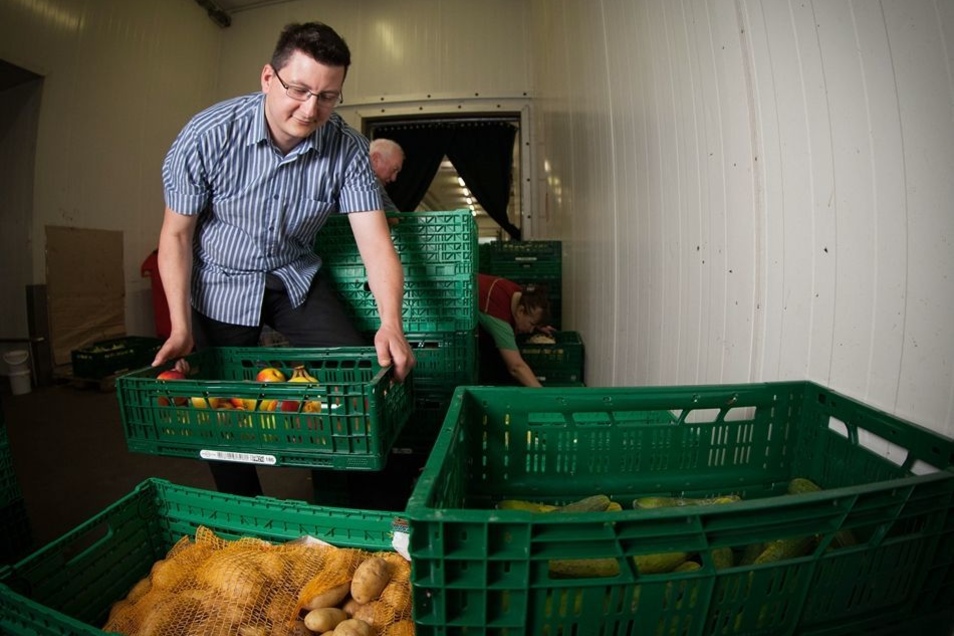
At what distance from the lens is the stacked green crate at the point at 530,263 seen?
13.8 ft

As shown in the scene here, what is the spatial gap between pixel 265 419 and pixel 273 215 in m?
0.72

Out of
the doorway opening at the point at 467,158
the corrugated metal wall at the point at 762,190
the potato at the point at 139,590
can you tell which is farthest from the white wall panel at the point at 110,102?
the potato at the point at 139,590

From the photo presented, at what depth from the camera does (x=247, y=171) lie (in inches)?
54.7

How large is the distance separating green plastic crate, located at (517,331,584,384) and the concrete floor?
1354 mm

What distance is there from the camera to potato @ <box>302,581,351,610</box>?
3.02 feet

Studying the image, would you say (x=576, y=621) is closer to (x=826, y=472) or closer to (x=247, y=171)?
(x=826, y=472)

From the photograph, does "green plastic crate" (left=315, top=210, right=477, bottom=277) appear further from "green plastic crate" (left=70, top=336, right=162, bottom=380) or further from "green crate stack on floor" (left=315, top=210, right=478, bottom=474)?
"green plastic crate" (left=70, top=336, right=162, bottom=380)

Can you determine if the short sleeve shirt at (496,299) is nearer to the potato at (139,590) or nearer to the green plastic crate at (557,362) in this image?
the green plastic crate at (557,362)

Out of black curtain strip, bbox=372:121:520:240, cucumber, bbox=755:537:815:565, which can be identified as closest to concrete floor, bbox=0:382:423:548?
cucumber, bbox=755:537:815:565

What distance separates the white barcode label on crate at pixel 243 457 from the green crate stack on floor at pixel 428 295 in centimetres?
76

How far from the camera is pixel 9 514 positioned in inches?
51.3

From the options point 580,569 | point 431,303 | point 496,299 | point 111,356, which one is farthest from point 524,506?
point 111,356

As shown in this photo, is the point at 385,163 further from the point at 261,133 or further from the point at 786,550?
the point at 786,550

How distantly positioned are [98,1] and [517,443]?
21.2 feet
